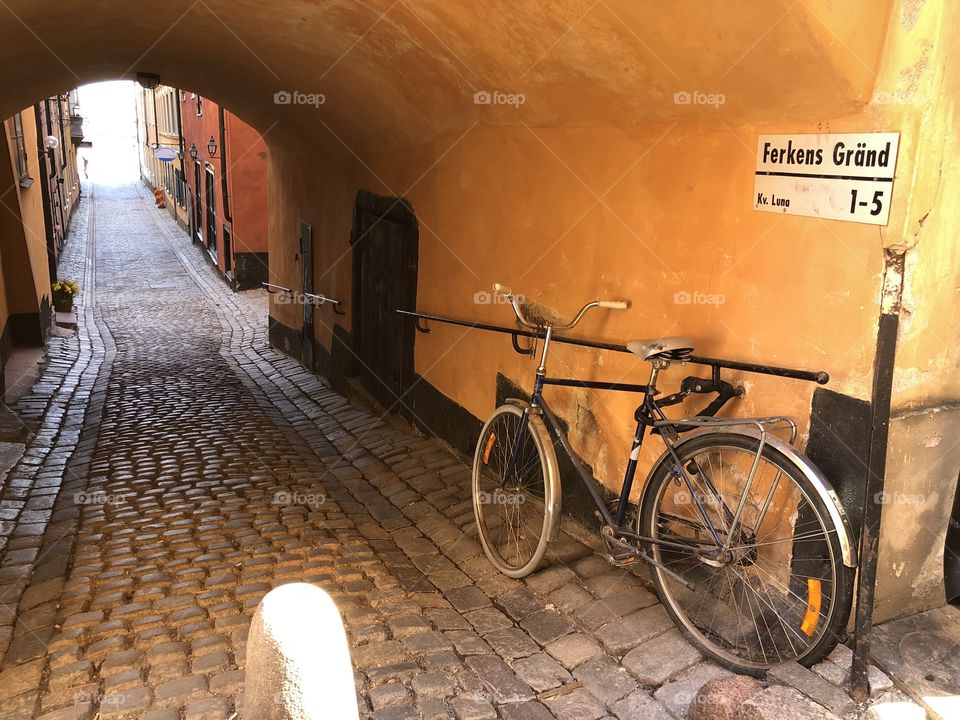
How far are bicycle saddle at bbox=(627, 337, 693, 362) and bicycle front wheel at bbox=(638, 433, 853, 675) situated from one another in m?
0.43

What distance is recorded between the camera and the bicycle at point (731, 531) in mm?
3113

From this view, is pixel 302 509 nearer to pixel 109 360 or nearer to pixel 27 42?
pixel 27 42

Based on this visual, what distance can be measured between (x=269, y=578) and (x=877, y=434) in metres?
3.42

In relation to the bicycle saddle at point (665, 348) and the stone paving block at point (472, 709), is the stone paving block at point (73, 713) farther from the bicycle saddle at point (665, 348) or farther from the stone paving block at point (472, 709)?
the bicycle saddle at point (665, 348)

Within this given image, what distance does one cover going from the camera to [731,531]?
3283mm

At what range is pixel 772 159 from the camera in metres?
3.43

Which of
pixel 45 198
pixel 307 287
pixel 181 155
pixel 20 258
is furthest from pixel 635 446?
pixel 181 155

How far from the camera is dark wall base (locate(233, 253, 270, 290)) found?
64.4 feet

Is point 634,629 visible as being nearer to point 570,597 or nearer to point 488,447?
point 570,597

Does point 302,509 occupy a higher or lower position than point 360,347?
lower

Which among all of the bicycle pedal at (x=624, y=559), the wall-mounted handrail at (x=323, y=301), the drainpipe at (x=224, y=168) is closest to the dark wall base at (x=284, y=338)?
the wall-mounted handrail at (x=323, y=301)

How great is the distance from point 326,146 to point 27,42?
3.95 m

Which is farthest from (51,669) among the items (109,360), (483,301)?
(109,360)

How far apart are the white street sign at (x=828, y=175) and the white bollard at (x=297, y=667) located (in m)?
2.44
